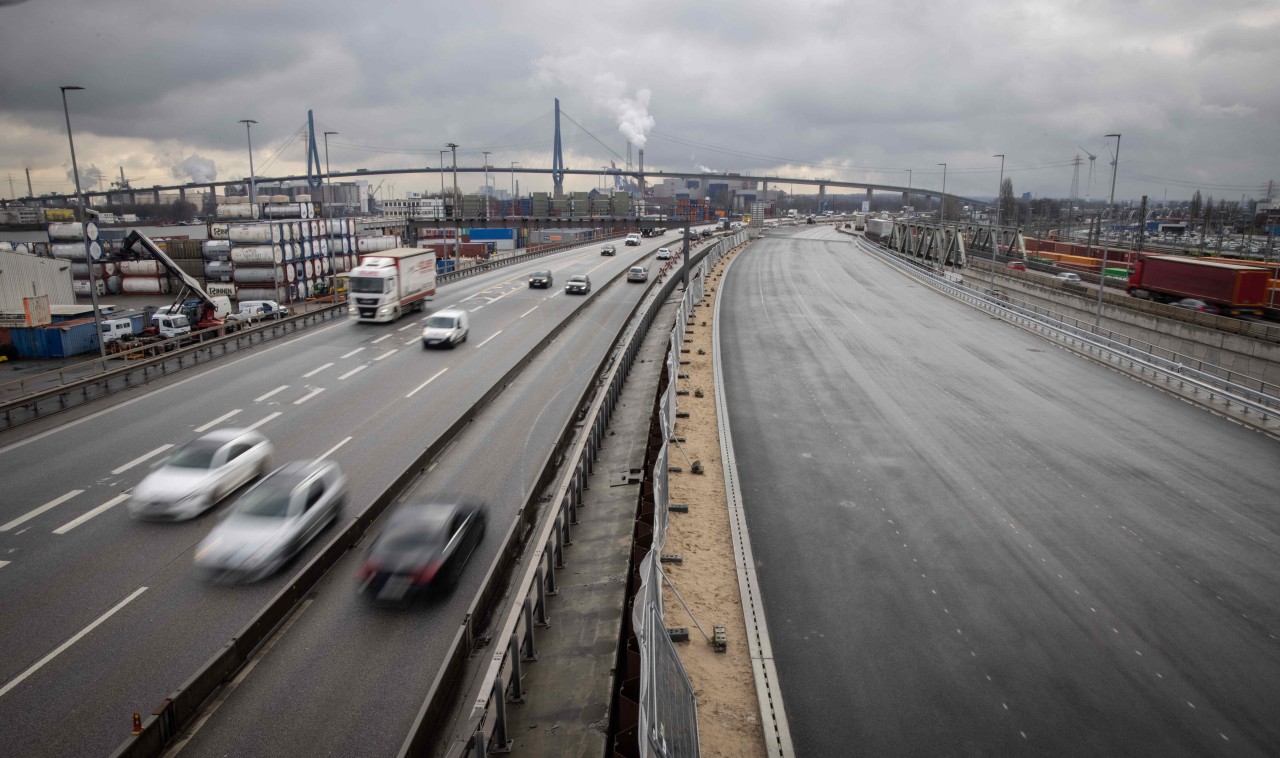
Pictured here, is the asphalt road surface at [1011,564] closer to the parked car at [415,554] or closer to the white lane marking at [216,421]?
the parked car at [415,554]

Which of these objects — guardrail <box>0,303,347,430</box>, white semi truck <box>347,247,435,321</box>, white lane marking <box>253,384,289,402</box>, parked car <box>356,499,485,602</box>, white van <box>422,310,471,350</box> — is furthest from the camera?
white semi truck <box>347,247,435,321</box>

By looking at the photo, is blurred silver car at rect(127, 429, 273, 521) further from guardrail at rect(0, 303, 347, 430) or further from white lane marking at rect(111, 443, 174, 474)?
guardrail at rect(0, 303, 347, 430)

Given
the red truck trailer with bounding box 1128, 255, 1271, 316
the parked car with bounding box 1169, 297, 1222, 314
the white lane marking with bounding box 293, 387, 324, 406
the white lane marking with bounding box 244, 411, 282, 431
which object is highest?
the red truck trailer with bounding box 1128, 255, 1271, 316

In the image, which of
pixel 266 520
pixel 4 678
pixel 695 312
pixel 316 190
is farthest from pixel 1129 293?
pixel 316 190

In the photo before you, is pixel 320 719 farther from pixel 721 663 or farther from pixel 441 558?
pixel 721 663

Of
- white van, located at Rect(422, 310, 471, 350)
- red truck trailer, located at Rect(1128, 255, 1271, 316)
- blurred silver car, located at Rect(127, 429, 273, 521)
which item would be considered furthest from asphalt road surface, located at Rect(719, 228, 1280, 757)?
red truck trailer, located at Rect(1128, 255, 1271, 316)
